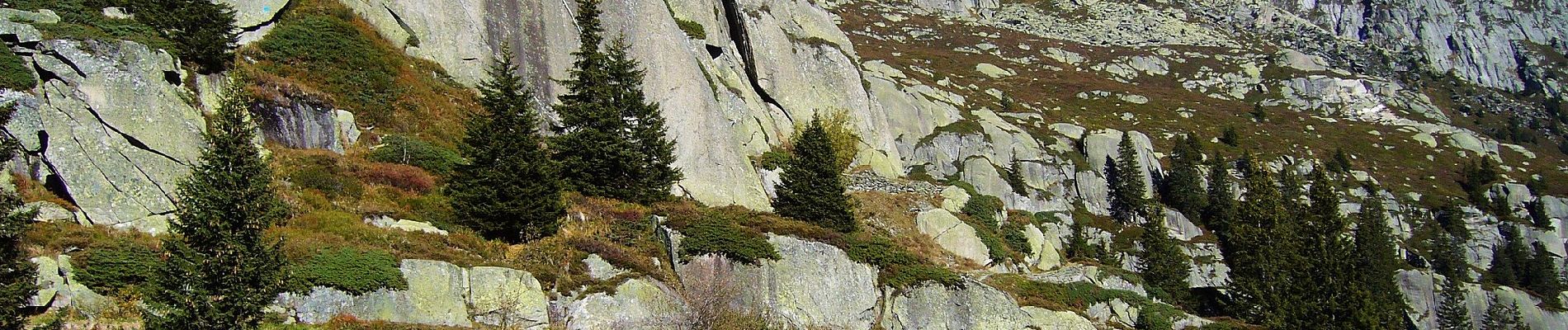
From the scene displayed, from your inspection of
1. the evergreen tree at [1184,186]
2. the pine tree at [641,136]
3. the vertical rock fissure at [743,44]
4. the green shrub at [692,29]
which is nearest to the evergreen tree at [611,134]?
the pine tree at [641,136]

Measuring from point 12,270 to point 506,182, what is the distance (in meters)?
11.3

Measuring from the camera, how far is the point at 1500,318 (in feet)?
231

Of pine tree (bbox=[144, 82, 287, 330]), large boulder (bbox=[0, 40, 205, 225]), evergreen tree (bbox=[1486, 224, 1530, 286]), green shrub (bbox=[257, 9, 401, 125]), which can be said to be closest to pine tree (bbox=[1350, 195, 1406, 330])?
evergreen tree (bbox=[1486, 224, 1530, 286])

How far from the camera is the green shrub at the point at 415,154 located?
28141mm

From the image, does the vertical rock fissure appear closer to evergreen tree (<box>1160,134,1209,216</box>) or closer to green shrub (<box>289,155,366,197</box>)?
green shrub (<box>289,155,366,197</box>)

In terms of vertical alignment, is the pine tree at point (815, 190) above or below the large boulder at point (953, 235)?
above

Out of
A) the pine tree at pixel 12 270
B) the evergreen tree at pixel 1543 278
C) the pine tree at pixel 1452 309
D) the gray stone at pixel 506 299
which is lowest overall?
the evergreen tree at pixel 1543 278

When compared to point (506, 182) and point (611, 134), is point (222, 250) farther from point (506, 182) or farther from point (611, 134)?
point (611, 134)

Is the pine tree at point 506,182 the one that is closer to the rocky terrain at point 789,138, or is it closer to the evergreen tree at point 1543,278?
the rocky terrain at point 789,138

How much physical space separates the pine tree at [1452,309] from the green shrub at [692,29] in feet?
196

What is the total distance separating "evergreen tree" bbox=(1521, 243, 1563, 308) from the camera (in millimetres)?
80188

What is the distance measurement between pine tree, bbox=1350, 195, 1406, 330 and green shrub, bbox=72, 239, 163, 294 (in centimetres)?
5186

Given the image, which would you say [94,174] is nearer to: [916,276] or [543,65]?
[543,65]

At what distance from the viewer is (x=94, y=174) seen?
20406 millimetres
